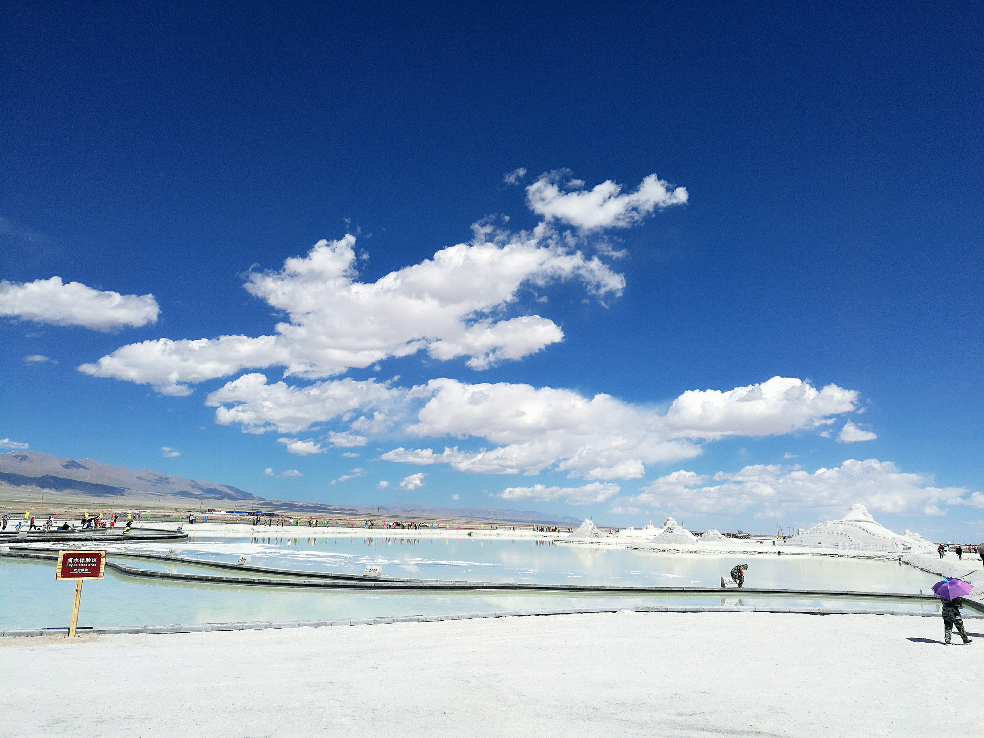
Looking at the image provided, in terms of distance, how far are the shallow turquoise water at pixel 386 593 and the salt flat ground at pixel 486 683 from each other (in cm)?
658

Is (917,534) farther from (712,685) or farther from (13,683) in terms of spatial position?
(13,683)

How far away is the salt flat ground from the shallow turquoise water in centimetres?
658

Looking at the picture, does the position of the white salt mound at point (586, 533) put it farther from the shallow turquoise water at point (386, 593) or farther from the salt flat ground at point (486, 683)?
the salt flat ground at point (486, 683)

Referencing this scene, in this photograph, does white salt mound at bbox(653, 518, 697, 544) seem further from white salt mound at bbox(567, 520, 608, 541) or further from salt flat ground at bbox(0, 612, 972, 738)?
salt flat ground at bbox(0, 612, 972, 738)

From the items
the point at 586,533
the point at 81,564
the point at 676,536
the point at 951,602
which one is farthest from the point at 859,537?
the point at 81,564

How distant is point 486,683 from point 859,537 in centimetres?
8824

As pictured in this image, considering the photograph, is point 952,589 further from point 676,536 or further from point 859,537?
point 859,537

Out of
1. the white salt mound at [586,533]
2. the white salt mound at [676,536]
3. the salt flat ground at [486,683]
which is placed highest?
the salt flat ground at [486,683]

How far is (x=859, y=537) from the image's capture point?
8350 centimetres

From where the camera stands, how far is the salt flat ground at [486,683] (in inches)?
382

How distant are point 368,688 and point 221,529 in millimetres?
82443

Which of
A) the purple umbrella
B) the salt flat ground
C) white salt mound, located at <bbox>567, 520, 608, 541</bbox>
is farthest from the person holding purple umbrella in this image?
white salt mound, located at <bbox>567, 520, 608, 541</bbox>

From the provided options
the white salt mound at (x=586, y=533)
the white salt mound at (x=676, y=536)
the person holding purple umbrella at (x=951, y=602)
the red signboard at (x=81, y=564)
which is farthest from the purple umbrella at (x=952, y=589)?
the white salt mound at (x=586, y=533)

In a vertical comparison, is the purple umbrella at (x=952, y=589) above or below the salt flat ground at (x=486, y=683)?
above
